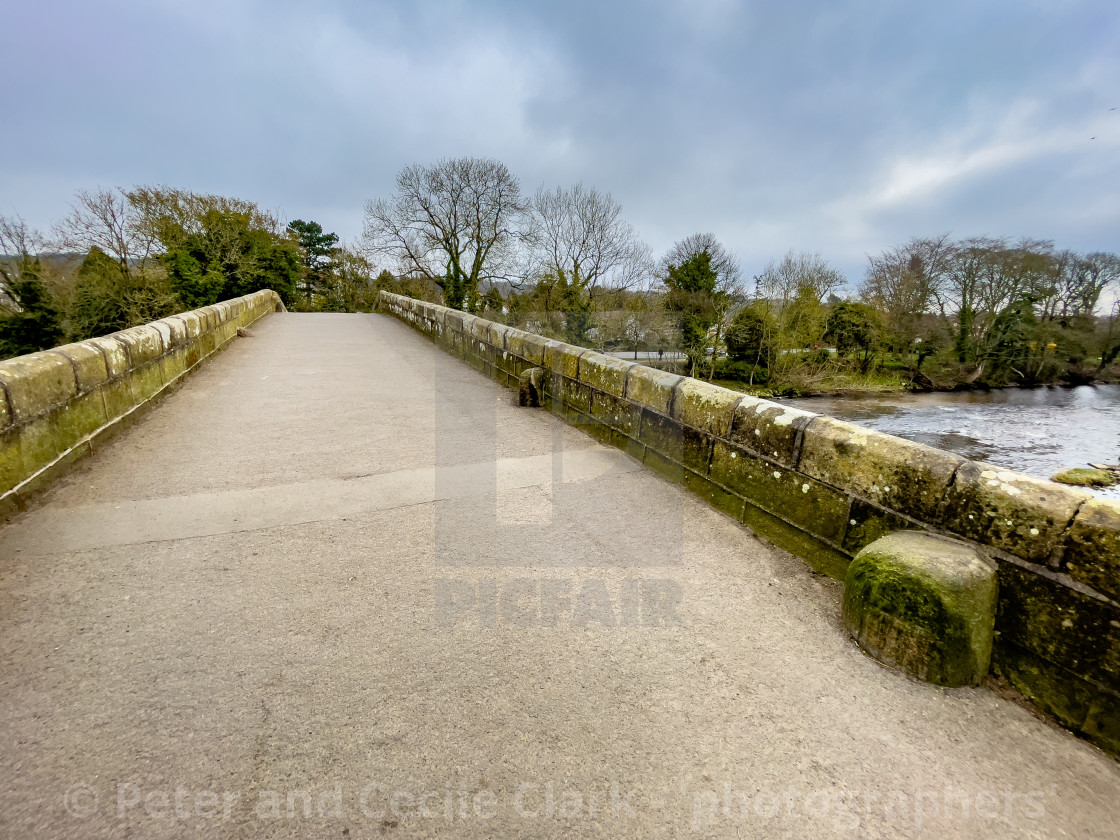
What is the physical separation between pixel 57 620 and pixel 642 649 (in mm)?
2208

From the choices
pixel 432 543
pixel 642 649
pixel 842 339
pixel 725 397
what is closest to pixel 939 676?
pixel 642 649

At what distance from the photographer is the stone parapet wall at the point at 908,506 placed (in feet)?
5.11

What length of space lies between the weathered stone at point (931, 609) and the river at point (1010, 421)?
16.7 metres

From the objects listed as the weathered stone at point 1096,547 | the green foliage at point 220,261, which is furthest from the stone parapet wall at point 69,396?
the green foliage at point 220,261

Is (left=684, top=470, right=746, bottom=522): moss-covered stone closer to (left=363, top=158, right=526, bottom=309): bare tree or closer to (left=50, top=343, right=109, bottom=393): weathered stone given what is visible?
(left=50, top=343, right=109, bottom=393): weathered stone

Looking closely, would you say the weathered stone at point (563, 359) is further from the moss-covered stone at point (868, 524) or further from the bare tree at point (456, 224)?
the bare tree at point (456, 224)

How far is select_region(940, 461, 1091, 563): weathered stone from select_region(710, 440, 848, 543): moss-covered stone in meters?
0.47

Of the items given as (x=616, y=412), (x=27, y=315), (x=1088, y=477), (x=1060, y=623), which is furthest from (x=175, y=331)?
(x=27, y=315)

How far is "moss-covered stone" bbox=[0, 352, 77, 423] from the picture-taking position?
2.61m

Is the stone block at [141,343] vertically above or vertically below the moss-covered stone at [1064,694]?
above

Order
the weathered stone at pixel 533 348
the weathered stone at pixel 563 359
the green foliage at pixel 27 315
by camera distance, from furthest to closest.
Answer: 1. the green foliage at pixel 27 315
2. the weathered stone at pixel 533 348
3. the weathered stone at pixel 563 359

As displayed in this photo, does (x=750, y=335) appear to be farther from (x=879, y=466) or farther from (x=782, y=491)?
(x=879, y=466)

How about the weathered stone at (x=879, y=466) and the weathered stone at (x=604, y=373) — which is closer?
the weathered stone at (x=879, y=466)

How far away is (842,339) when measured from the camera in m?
36.7
